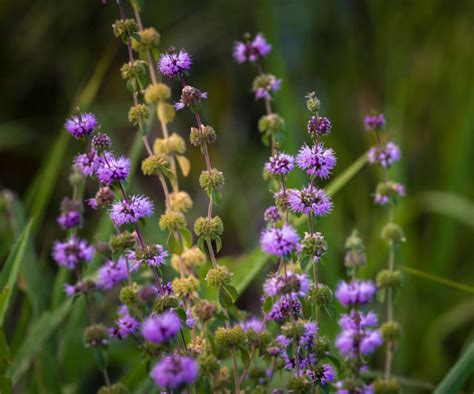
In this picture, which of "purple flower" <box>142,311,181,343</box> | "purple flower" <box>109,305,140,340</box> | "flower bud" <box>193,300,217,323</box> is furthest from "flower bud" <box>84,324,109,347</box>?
"purple flower" <box>142,311,181,343</box>

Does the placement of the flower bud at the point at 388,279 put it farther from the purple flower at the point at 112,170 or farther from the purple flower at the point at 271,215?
the purple flower at the point at 112,170

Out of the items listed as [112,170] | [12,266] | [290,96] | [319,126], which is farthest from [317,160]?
[290,96]

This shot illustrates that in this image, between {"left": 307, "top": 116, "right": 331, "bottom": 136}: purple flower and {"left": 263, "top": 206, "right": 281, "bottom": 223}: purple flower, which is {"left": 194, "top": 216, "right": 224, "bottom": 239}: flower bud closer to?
{"left": 263, "top": 206, "right": 281, "bottom": 223}: purple flower

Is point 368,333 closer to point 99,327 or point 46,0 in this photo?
point 99,327

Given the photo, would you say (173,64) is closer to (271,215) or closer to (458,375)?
(271,215)

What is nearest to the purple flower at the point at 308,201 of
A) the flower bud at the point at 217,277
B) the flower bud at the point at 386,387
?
the flower bud at the point at 217,277

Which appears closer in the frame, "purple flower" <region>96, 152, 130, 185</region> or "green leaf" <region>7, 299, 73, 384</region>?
"purple flower" <region>96, 152, 130, 185</region>

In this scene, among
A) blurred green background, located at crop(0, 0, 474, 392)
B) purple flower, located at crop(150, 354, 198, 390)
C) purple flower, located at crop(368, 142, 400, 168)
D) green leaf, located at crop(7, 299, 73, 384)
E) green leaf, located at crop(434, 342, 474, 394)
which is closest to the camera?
purple flower, located at crop(150, 354, 198, 390)
